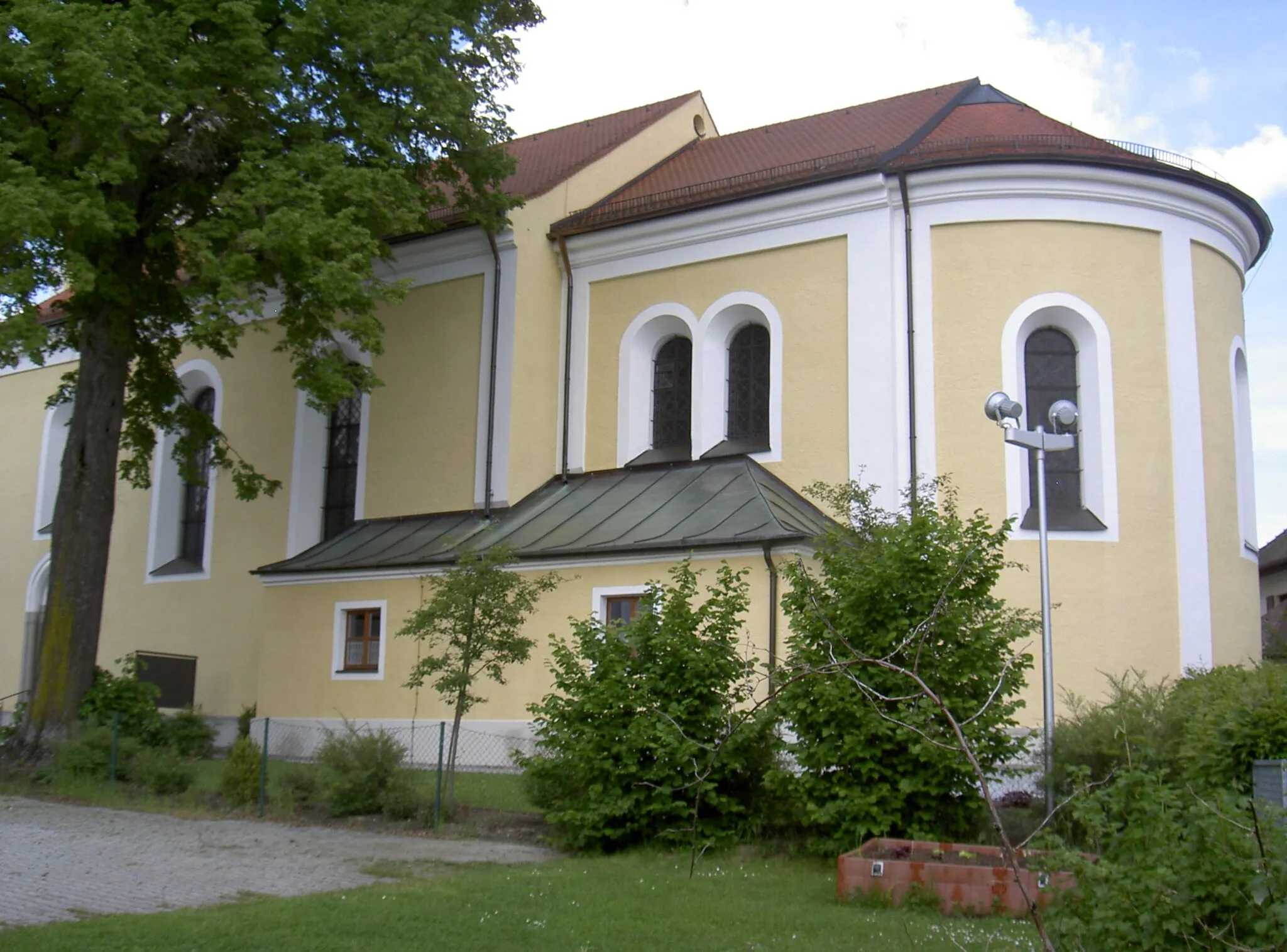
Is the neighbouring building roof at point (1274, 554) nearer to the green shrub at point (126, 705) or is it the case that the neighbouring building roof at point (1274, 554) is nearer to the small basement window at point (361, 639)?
the small basement window at point (361, 639)

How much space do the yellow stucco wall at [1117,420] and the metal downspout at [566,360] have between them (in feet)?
21.3

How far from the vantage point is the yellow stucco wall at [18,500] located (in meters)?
28.8

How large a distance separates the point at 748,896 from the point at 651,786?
255cm

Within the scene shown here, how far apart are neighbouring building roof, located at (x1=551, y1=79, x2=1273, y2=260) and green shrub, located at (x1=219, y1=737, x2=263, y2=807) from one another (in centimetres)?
1105

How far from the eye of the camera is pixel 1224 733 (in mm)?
10000

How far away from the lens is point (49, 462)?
96.7 feet

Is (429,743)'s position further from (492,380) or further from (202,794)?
(492,380)

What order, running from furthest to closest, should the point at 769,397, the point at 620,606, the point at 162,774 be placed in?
the point at 769,397 < the point at 620,606 < the point at 162,774

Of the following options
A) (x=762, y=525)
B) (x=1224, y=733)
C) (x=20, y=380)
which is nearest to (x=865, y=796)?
(x=1224, y=733)

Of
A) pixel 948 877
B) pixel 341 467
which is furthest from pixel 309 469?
pixel 948 877

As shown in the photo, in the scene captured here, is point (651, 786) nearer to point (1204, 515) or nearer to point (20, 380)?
point (1204, 515)

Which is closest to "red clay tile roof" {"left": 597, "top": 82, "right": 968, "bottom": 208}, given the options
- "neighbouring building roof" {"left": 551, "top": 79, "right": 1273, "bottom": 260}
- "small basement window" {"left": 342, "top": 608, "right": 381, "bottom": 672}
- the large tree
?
"neighbouring building roof" {"left": 551, "top": 79, "right": 1273, "bottom": 260}

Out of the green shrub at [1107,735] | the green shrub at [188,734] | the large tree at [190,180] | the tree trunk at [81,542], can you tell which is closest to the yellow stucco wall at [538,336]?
the large tree at [190,180]

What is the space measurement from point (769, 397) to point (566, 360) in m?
3.94
